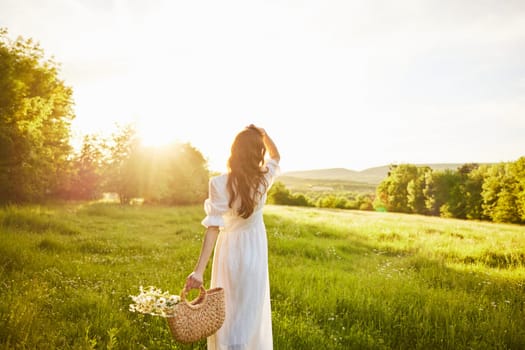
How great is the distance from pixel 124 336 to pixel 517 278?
8.84 m

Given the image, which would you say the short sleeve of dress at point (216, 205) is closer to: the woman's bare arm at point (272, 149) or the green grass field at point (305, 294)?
the woman's bare arm at point (272, 149)

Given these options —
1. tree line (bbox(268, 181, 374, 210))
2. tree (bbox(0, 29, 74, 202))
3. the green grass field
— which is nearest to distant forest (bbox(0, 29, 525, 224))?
tree (bbox(0, 29, 74, 202))

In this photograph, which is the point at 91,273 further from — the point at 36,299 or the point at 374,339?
the point at 374,339

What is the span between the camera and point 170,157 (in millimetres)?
36562

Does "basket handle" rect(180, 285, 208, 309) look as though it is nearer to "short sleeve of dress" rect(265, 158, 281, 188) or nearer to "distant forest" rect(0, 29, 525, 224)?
"short sleeve of dress" rect(265, 158, 281, 188)

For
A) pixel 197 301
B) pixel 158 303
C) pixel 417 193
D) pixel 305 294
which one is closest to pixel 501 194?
pixel 417 193

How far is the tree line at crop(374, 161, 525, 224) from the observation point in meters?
40.6

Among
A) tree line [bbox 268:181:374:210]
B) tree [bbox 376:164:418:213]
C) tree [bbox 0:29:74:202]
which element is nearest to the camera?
tree [bbox 0:29:74:202]

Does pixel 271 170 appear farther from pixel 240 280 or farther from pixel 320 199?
pixel 320 199

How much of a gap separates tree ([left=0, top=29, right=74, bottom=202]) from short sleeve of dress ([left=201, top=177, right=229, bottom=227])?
1783cm

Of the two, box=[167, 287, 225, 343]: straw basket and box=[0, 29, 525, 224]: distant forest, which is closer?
box=[167, 287, 225, 343]: straw basket

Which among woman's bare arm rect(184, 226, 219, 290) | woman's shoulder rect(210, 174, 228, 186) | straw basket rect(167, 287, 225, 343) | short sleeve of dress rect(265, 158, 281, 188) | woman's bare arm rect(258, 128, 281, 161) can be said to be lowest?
straw basket rect(167, 287, 225, 343)

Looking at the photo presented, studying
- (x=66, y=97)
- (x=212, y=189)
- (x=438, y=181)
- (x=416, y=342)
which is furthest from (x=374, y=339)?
(x=438, y=181)

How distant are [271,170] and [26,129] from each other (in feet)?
72.7
